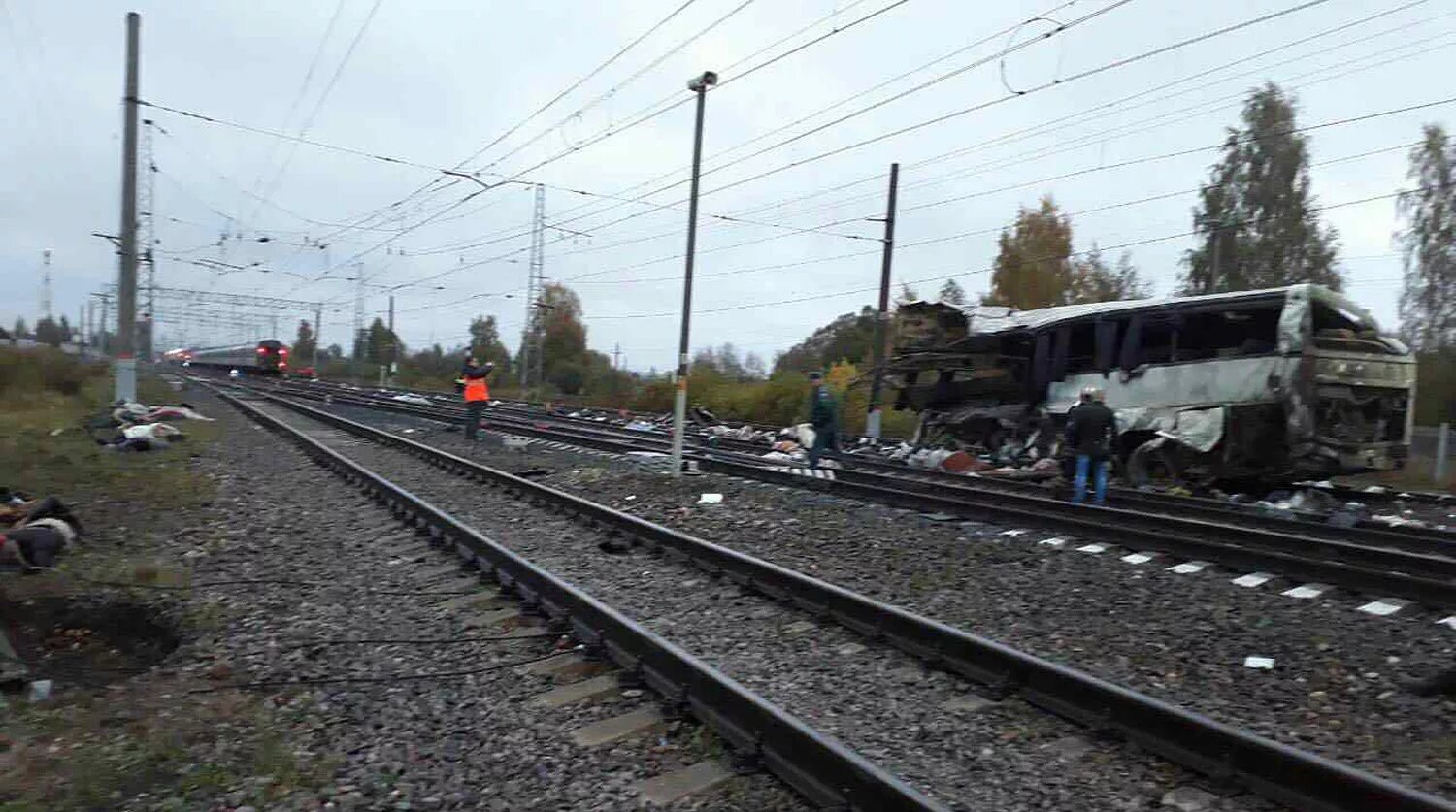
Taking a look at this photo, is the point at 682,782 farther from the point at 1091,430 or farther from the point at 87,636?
the point at 1091,430

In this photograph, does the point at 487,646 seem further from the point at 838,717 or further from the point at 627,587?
the point at 838,717

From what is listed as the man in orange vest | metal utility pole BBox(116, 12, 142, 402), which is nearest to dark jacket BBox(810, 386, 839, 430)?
the man in orange vest

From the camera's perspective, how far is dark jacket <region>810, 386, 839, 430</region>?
559 inches

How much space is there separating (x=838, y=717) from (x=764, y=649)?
1.21 metres

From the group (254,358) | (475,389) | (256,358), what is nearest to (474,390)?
(475,389)

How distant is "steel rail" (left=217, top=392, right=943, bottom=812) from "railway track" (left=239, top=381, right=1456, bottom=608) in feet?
17.5

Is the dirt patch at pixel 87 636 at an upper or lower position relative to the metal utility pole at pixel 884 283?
lower

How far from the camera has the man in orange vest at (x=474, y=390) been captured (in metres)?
18.9

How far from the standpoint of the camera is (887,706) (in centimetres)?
468

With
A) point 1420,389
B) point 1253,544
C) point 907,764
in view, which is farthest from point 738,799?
point 1420,389

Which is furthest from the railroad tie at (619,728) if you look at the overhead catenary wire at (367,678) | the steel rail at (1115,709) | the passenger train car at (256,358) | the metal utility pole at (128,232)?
the passenger train car at (256,358)

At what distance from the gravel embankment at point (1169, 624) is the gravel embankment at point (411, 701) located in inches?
105

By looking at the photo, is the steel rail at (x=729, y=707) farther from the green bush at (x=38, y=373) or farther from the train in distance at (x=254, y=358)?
the train in distance at (x=254, y=358)

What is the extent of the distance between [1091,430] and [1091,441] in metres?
0.16
